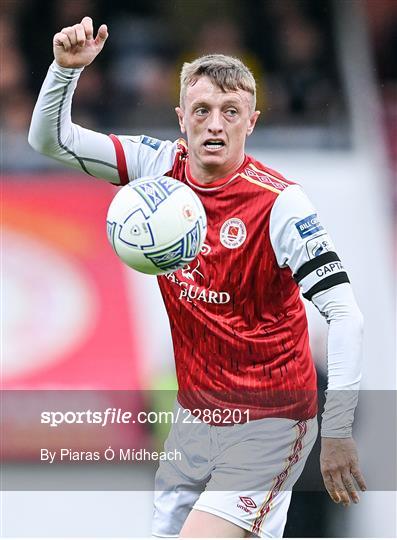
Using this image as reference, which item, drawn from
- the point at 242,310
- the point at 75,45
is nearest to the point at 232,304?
the point at 242,310

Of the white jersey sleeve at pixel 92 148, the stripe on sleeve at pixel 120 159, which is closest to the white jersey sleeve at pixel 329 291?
the white jersey sleeve at pixel 92 148

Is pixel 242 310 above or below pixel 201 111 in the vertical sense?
below

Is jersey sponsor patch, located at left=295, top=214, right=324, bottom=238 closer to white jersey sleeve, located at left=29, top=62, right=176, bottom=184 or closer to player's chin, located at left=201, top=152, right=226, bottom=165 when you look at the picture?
player's chin, located at left=201, top=152, right=226, bottom=165

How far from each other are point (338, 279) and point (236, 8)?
5.72m

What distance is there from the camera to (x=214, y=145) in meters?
4.68

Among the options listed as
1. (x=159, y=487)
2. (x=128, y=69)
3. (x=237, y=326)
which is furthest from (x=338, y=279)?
(x=128, y=69)

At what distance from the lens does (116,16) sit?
31.5ft

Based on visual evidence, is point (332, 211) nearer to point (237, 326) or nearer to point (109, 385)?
point (109, 385)

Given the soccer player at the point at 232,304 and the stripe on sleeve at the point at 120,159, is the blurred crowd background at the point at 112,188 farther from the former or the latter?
the stripe on sleeve at the point at 120,159

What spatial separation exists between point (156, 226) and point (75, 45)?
853 mm

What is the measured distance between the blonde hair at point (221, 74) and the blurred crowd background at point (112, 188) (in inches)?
107

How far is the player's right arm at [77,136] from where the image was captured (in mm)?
4625

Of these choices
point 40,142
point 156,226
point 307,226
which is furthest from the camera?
point 40,142

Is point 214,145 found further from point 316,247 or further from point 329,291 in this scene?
point 329,291
